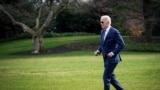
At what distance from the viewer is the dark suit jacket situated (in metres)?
10.5

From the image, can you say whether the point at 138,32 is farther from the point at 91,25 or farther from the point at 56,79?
the point at 56,79

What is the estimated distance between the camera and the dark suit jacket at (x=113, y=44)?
1048 cm

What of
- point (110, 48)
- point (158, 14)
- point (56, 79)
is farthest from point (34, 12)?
point (110, 48)

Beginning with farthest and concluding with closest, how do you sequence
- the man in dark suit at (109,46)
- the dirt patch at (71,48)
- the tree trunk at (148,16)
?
the tree trunk at (148,16) → the dirt patch at (71,48) → the man in dark suit at (109,46)

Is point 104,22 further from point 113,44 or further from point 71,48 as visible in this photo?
point 71,48

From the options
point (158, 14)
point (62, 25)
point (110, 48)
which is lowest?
point (62, 25)

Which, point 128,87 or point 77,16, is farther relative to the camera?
point 77,16

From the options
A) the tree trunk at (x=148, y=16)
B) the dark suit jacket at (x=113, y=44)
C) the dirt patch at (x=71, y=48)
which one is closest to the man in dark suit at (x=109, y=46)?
the dark suit jacket at (x=113, y=44)

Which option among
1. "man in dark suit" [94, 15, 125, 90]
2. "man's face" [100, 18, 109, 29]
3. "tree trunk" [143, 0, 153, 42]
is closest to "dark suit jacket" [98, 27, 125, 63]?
"man in dark suit" [94, 15, 125, 90]

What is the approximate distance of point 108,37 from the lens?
10.6 meters

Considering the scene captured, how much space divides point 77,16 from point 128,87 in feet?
151

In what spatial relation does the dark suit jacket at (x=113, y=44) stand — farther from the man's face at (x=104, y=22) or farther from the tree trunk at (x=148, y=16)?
the tree trunk at (x=148, y=16)

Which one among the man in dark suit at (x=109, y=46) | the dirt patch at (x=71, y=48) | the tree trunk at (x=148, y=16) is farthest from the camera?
the tree trunk at (x=148, y=16)

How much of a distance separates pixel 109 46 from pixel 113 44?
12cm
